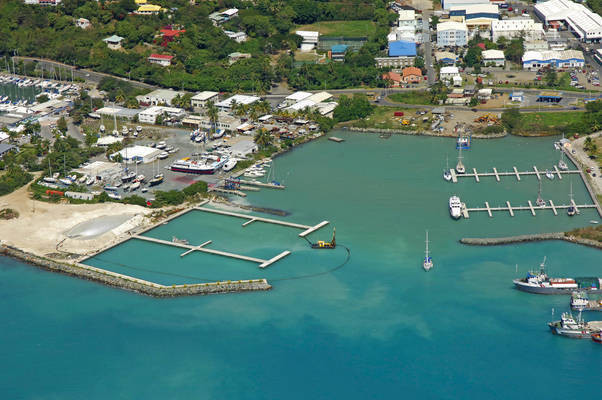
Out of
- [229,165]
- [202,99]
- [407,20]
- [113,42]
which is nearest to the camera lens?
[229,165]

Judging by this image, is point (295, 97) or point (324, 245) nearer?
point (324, 245)

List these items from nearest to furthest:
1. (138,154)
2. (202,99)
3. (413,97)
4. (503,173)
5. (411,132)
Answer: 1. (503,173)
2. (138,154)
3. (411,132)
4. (202,99)
5. (413,97)

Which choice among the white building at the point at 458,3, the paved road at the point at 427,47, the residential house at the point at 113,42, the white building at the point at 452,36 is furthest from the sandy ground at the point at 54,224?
the white building at the point at 458,3

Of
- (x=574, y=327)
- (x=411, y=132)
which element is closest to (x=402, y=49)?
(x=411, y=132)

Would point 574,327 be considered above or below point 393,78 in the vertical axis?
below

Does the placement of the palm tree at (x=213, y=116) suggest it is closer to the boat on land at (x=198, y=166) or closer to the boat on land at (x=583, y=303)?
the boat on land at (x=198, y=166)

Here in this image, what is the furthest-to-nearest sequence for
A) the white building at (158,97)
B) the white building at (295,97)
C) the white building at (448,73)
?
the white building at (448,73), the white building at (158,97), the white building at (295,97)

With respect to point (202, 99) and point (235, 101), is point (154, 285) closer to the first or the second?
point (235, 101)

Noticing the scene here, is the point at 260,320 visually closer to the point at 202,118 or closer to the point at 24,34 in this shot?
the point at 202,118
